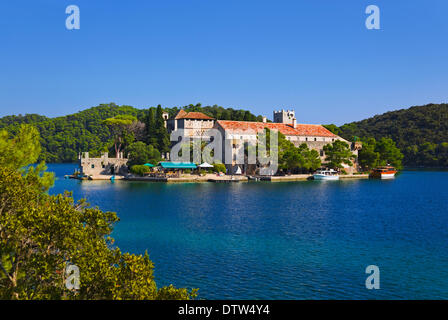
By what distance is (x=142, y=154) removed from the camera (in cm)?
7825

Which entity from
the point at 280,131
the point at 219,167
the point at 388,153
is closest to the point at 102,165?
the point at 219,167

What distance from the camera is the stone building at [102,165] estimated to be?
7856 cm

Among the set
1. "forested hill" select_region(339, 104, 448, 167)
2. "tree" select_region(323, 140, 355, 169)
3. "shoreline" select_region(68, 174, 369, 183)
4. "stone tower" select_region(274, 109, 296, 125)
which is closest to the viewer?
"shoreline" select_region(68, 174, 369, 183)

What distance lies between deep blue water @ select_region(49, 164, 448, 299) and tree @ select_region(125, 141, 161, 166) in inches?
1130

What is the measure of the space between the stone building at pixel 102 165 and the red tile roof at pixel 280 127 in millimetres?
22530

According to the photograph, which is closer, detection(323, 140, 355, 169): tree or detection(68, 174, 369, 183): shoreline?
detection(68, 174, 369, 183): shoreline

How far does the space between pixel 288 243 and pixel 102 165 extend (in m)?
60.7

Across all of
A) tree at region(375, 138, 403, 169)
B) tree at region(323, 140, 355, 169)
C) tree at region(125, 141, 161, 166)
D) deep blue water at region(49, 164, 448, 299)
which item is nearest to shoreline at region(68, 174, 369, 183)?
tree at region(125, 141, 161, 166)

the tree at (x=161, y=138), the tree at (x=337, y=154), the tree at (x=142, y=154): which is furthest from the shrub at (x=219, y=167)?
the tree at (x=337, y=154)

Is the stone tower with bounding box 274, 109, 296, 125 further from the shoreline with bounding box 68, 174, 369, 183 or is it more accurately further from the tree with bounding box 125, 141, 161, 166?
the tree with bounding box 125, 141, 161, 166

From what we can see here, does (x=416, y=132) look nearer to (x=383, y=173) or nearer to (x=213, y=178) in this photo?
(x=383, y=173)

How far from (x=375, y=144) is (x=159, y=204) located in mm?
70663

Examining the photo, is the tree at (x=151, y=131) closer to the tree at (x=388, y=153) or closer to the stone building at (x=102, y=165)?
the stone building at (x=102, y=165)

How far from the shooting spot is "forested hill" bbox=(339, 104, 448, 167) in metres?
128
